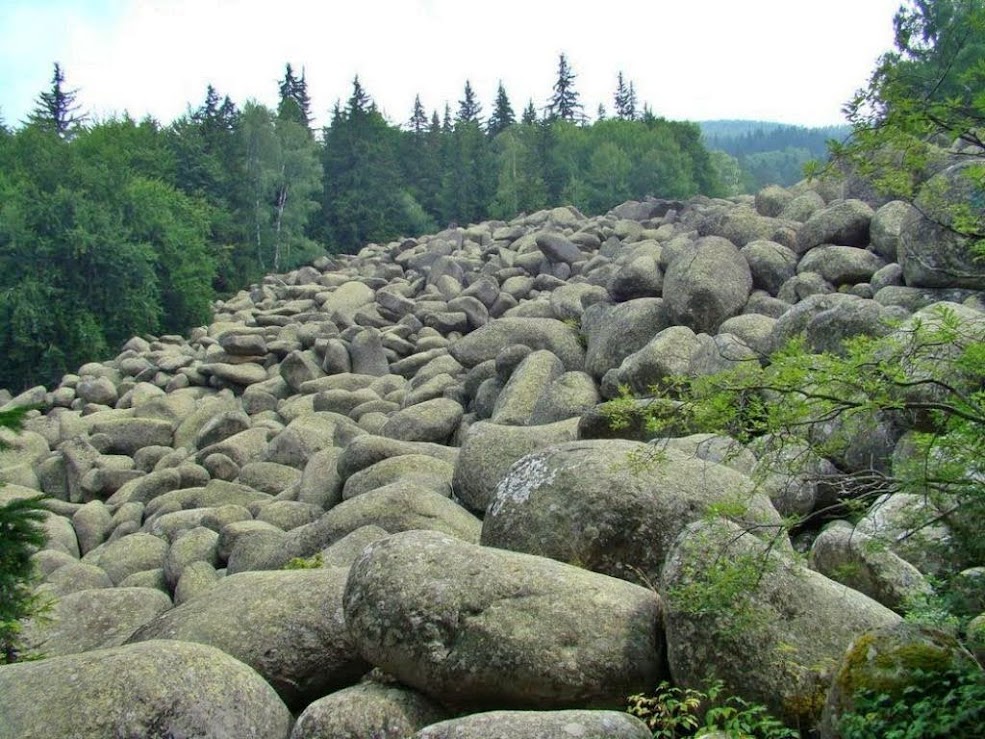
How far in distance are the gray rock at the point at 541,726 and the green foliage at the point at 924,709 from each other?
1.33m

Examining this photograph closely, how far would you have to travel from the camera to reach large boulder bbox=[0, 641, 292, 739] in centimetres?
Result: 661

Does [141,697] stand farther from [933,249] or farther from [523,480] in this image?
[933,249]

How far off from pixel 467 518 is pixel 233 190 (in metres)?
57.8

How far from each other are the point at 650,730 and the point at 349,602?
8.24ft

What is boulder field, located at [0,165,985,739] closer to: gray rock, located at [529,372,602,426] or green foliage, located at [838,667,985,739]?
gray rock, located at [529,372,602,426]

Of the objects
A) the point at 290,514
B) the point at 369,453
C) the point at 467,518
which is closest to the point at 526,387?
the point at 369,453

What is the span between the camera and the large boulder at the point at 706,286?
60.3 ft

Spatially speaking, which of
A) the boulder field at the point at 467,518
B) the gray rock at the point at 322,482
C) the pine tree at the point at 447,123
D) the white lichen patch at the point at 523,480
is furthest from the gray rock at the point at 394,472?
the pine tree at the point at 447,123

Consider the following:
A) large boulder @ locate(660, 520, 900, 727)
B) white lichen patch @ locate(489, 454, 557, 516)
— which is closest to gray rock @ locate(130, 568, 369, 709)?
white lichen patch @ locate(489, 454, 557, 516)

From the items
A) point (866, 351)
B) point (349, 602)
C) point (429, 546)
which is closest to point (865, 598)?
point (866, 351)

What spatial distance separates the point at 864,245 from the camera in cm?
2008

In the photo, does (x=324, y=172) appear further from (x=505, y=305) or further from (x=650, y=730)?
(x=650, y=730)

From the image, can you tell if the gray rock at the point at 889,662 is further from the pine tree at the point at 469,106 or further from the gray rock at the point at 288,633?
the pine tree at the point at 469,106

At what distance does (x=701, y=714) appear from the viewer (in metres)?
6.61
